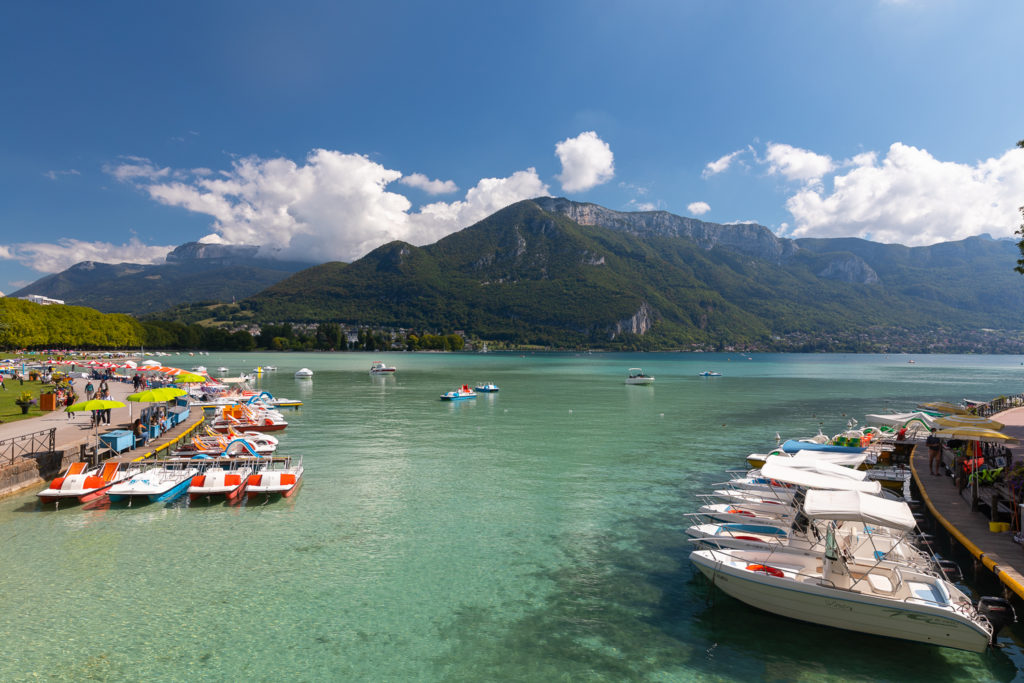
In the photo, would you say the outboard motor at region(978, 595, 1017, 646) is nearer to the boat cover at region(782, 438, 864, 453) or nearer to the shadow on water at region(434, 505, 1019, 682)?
the shadow on water at region(434, 505, 1019, 682)

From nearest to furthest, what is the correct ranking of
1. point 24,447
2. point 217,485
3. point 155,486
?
point 155,486 < point 217,485 < point 24,447

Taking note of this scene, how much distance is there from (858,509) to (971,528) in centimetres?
741

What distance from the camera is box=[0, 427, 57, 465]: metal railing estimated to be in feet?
68.2

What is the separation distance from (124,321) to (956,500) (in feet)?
673

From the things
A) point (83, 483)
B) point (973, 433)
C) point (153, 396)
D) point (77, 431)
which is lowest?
point (83, 483)

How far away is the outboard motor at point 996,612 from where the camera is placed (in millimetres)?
10625

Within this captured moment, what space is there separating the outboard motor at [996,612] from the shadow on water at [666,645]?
2.17ft

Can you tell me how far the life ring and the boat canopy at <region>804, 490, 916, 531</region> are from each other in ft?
4.83

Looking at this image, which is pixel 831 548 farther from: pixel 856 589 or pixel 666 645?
pixel 666 645

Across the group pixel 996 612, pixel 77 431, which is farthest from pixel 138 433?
pixel 996 612

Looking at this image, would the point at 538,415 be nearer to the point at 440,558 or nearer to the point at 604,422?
the point at 604,422

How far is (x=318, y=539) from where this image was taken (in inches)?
632

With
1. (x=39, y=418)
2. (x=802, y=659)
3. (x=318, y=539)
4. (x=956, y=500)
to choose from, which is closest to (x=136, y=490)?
(x=318, y=539)

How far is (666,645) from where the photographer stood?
10.4m
